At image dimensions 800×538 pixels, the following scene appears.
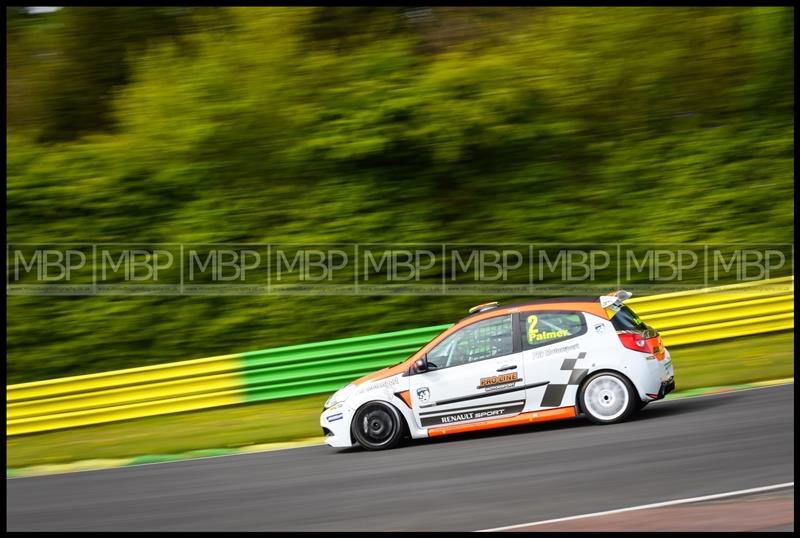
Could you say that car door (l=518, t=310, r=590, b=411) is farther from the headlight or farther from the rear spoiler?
the headlight

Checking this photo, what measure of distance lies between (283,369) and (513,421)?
548cm

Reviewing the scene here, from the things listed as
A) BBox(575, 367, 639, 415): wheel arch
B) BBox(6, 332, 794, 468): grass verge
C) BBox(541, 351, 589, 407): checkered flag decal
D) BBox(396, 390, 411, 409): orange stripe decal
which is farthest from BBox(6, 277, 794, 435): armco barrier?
BBox(575, 367, 639, 415): wheel arch

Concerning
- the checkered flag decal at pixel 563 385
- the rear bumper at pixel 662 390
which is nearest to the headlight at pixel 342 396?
the checkered flag decal at pixel 563 385

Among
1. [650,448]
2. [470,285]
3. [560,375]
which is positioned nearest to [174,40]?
[470,285]

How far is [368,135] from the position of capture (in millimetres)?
16953

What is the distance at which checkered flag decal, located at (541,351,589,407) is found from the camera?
357 inches

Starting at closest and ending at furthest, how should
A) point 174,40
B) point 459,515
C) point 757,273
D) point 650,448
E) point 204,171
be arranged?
point 459,515
point 650,448
point 757,273
point 204,171
point 174,40

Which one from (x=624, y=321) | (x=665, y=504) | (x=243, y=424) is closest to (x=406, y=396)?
(x=624, y=321)

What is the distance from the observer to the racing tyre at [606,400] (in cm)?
908

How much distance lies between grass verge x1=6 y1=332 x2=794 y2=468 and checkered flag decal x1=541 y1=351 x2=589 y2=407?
3.12 metres

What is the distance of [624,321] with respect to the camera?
366 inches

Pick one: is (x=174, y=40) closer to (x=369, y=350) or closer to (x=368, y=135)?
(x=368, y=135)

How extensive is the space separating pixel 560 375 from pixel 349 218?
843cm

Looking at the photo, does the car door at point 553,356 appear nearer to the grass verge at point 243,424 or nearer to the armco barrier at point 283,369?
the grass verge at point 243,424
